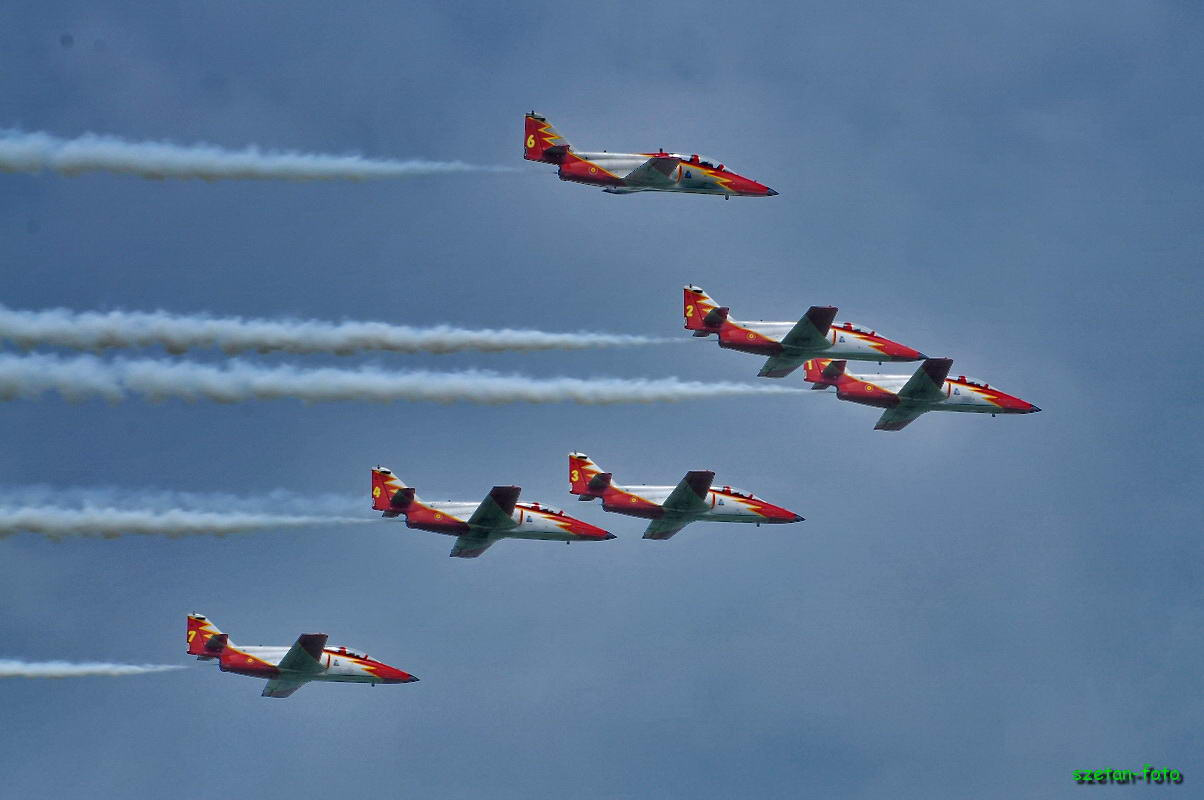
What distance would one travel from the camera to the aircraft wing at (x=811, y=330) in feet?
314

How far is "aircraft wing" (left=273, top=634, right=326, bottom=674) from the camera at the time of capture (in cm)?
9700

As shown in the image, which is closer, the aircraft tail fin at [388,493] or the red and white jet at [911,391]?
the aircraft tail fin at [388,493]

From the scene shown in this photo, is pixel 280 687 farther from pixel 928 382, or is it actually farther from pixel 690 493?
pixel 928 382

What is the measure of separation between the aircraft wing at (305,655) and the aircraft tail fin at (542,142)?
24211 millimetres

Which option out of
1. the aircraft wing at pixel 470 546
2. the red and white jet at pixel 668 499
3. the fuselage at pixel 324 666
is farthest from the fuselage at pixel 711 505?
the fuselage at pixel 324 666

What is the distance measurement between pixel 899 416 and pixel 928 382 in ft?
8.00

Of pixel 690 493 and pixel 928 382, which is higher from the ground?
pixel 928 382

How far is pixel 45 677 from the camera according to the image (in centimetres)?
9275

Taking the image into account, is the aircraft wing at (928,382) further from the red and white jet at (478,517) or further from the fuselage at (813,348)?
the red and white jet at (478,517)

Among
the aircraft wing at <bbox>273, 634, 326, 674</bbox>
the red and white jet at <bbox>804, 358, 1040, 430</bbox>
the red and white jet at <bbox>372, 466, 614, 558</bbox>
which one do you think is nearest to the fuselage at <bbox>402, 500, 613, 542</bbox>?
the red and white jet at <bbox>372, 466, 614, 558</bbox>

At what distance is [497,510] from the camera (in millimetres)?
95125

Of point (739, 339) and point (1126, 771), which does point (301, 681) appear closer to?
point (739, 339)

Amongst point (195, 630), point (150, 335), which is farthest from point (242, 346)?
point (195, 630)

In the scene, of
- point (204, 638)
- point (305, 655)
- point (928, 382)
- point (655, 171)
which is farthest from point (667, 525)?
point (204, 638)
